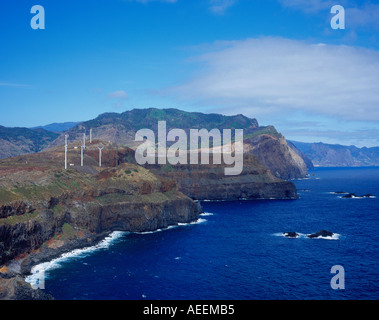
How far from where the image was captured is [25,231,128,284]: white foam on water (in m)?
77.2

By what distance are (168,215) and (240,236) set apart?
1123 inches

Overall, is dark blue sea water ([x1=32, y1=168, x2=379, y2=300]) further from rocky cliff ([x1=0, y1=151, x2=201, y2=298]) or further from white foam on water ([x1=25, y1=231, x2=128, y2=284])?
rocky cliff ([x1=0, y1=151, x2=201, y2=298])

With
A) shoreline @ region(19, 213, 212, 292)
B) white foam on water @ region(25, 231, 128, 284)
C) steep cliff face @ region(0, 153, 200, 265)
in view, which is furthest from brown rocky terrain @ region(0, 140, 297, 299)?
white foam on water @ region(25, 231, 128, 284)

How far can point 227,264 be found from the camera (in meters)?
86.9

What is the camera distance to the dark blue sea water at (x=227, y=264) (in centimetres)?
6912

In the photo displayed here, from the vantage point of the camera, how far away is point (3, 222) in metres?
80.6

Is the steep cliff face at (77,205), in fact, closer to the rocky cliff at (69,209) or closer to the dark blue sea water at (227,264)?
the rocky cliff at (69,209)

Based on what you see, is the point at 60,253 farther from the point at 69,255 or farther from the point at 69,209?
the point at 69,209

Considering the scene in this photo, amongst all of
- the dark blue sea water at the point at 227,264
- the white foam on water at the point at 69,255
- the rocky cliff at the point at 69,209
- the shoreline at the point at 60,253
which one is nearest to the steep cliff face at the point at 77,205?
the rocky cliff at the point at 69,209

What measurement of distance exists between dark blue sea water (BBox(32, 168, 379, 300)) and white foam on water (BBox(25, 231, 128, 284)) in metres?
1.63

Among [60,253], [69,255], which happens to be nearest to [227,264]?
[69,255]
